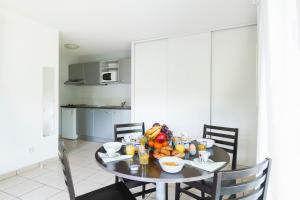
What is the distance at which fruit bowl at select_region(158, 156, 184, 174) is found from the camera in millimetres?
1267

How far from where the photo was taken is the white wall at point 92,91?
17.1 ft

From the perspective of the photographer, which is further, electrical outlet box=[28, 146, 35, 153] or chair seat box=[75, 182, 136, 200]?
electrical outlet box=[28, 146, 35, 153]

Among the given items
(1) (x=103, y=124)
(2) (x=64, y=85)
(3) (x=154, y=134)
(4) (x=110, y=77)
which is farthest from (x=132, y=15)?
(2) (x=64, y=85)

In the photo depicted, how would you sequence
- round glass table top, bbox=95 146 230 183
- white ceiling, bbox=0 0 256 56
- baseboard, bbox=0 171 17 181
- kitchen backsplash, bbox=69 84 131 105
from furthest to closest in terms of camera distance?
1. kitchen backsplash, bbox=69 84 131 105
2. baseboard, bbox=0 171 17 181
3. white ceiling, bbox=0 0 256 56
4. round glass table top, bbox=95 146 230 183

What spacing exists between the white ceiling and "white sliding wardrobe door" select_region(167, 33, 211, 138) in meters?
0.28

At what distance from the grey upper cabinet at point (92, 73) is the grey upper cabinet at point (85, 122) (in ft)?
2.63

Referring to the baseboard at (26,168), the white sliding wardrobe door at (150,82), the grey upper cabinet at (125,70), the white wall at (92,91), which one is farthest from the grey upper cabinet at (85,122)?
the baseboard at (26,168)

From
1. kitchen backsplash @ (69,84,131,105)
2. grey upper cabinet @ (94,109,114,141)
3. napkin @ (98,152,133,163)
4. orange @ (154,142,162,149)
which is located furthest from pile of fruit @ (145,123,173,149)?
kitchen backsplash @ (69,84,131,105)

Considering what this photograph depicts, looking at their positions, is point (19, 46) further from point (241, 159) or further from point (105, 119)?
point (241, 159)

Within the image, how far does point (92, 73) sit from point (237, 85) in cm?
367

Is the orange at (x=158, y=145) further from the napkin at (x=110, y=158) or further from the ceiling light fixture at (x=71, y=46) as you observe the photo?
the ceiling light fixture at (x=71, y=46)

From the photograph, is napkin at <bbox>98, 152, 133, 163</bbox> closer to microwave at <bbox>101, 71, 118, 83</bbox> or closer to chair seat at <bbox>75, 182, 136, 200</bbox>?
chair seat at <bbox>75, 182, 136, 200</bbox>

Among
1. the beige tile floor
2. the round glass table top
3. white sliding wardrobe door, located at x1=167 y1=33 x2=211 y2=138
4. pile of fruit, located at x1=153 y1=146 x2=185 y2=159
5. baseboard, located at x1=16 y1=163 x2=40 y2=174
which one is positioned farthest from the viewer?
white sliding wardrobe door, located at x1=167 y1=33 x2=211 y2=138

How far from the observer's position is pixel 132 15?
9.25 feet
